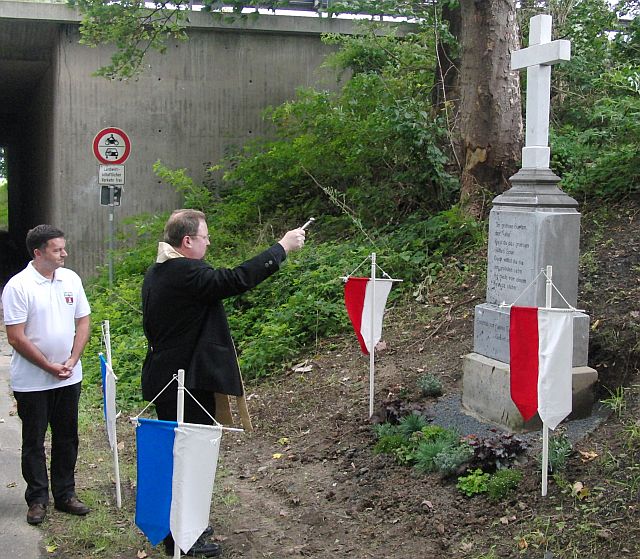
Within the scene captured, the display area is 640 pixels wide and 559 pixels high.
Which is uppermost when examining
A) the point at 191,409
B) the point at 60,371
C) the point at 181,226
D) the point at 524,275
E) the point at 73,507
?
the point at 181,226

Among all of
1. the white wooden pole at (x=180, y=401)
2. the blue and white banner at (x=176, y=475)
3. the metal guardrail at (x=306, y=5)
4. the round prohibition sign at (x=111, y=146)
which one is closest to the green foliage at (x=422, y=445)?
the blue and white banner at (x=176, y=475)

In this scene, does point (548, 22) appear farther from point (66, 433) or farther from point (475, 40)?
point (66, 433)

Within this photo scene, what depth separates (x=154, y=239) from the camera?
15.2 metres

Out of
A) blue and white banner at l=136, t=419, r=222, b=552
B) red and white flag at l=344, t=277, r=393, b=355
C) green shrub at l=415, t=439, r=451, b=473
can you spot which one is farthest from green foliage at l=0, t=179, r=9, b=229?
blue and white banner at l=136, t=419, r=222, b=552

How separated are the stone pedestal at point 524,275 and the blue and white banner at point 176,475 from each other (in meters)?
2.62

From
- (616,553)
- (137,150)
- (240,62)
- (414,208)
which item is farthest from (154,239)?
(616,553)

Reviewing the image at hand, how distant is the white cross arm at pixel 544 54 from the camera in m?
6.45

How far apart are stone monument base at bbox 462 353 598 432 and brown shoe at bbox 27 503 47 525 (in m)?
3.34

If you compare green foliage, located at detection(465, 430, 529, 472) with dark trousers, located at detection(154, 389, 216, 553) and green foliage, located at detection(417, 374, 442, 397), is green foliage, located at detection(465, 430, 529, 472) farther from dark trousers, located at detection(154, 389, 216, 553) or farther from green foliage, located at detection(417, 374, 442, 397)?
dark trousers, located at detection(154, 389, 216, 553)

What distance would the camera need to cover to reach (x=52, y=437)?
5.90m

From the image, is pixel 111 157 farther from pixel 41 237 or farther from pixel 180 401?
pixel 180 401

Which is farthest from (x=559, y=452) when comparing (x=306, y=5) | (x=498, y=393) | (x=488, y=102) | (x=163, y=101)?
(x=306, y=5)

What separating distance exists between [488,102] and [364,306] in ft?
13.3

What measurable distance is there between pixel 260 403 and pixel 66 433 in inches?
111
